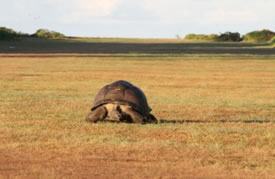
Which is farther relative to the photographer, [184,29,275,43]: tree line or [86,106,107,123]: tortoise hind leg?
[184,29,275,43]: tree line

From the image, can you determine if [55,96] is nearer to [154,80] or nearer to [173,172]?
[154,80]

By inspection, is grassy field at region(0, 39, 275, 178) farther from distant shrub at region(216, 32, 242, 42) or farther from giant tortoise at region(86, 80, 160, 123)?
distant shrub at region(216, 32, 242, 42)

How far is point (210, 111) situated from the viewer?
17.9m

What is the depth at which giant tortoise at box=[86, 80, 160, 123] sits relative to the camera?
569 inches

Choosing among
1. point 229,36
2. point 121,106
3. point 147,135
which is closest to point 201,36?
point 229,36

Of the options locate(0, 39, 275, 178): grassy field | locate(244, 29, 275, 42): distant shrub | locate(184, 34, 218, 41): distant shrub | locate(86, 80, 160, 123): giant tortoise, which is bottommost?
locate(184, 34, 218, 41): distant shrub

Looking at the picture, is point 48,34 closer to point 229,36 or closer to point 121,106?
point 229,36

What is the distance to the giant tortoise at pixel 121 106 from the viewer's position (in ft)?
47.4

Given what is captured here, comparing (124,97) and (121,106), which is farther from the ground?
(124,97)

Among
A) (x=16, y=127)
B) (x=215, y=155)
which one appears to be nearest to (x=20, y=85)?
(x=16, y=127)


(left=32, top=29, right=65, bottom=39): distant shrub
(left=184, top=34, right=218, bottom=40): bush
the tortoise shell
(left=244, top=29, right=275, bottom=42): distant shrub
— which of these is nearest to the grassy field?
the tortoise shell

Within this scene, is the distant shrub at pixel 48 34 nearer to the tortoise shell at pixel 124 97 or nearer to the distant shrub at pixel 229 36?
the distant shrub at pixel 229 36

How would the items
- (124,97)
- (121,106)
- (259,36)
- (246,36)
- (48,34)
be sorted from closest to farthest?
(124,97) < (121,106) < (48,34) < (259,36) < (246,36)

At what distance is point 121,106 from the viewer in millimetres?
14602
